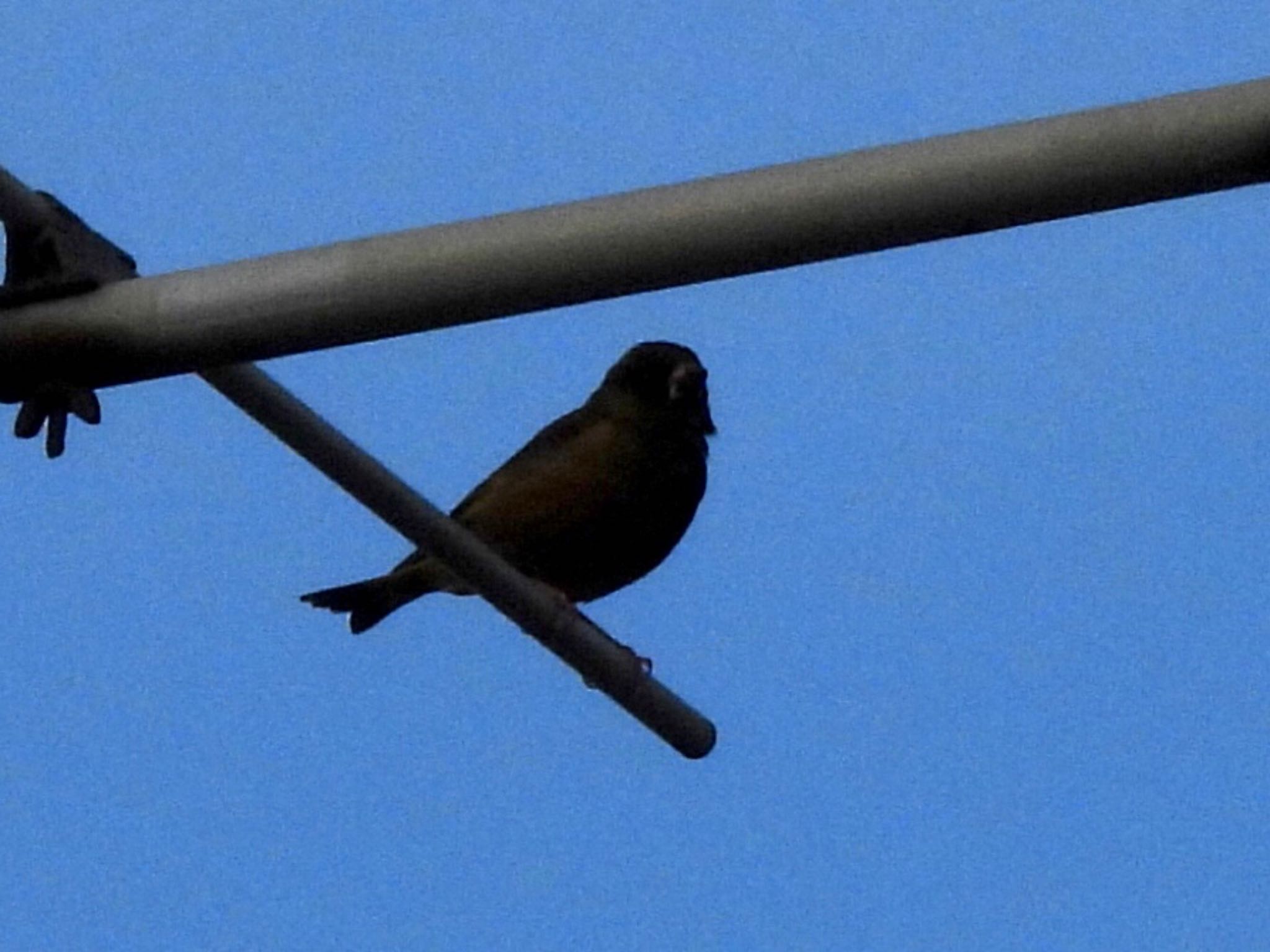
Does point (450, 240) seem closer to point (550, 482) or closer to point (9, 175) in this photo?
point (9, 175)

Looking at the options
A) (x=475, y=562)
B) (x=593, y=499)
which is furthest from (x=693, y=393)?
(x=475, y=562)

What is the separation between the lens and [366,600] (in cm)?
516

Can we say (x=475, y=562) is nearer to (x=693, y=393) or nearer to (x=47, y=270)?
(x=47, y=270)

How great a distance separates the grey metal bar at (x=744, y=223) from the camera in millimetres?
2117

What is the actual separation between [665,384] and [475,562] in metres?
2.91

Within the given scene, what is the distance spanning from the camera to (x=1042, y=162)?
2119 mm

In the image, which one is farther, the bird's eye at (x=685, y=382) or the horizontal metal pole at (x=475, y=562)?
the bird's eye at (x=685, y=382)

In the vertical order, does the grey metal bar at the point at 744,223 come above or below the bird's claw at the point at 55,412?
above

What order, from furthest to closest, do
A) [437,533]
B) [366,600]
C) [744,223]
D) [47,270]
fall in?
[366,600]
[437,533]
[47,270]
[744,223]

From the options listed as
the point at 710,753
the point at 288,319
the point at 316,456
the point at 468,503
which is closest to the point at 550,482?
the point at 468,503

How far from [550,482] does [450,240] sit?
3.06m

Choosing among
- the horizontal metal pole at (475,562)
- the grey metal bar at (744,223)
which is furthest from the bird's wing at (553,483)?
the grey metal bar at (744,223)

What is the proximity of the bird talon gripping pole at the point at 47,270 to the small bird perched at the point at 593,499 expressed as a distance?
2.49 m

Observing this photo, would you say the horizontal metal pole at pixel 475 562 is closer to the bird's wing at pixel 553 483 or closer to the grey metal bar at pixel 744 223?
the grey metal bar at pixel 744 223
